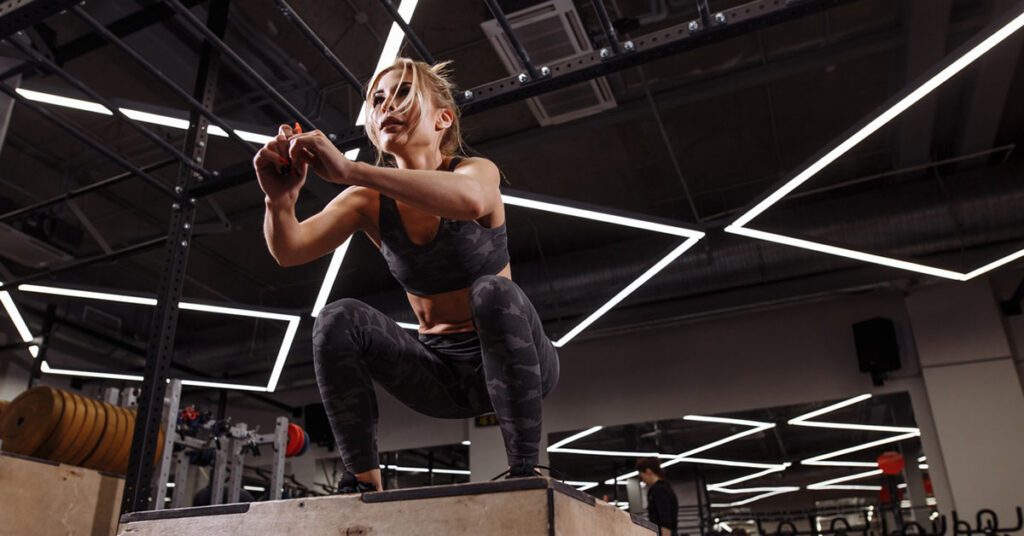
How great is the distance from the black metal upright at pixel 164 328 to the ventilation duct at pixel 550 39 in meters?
1.64

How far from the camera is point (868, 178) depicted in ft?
20.3

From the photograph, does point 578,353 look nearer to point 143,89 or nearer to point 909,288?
point 909,288

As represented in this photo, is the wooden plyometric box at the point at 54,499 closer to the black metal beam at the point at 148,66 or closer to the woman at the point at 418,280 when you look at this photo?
the black metal beam at the point at 148,66

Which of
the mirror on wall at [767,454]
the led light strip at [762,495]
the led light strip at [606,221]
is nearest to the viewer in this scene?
the led light strip at [606,221]

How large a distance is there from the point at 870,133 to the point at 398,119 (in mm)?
2737

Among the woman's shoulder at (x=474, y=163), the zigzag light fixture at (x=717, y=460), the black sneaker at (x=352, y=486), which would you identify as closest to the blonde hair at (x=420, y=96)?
the woman's shoulder at (x=474, y=163)

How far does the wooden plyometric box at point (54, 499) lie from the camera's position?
9.66ft

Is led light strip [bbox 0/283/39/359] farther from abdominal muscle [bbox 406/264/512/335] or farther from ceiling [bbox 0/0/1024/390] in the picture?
abdominal muscle [bbox 406/264/512/335]

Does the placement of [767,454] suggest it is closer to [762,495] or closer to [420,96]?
[762,495]

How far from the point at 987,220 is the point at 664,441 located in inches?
176

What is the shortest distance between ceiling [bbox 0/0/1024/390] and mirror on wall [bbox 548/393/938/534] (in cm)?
156

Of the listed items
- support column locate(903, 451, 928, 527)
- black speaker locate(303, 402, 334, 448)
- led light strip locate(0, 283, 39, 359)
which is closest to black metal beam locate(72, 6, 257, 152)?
led light strip locate(0, 283, 39, 359)

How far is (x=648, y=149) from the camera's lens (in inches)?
249

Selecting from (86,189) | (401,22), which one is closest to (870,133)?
(401,22)
